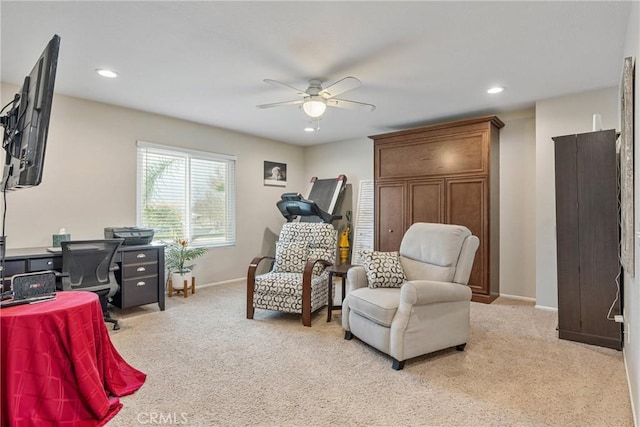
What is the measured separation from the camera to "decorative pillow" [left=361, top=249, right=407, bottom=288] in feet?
10.3

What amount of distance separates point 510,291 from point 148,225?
200 inches

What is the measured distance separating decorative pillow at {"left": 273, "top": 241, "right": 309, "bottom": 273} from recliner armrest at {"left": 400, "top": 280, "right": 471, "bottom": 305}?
5.45ft

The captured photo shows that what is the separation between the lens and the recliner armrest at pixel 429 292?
2.55 meters

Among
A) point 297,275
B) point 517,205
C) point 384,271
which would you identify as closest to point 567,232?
point 517,205

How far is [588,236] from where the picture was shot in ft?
9.83

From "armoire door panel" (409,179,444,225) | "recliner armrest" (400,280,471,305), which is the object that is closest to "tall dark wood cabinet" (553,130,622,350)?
"recliner armrest" (400,280,471,305)

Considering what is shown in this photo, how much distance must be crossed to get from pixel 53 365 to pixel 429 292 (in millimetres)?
2370

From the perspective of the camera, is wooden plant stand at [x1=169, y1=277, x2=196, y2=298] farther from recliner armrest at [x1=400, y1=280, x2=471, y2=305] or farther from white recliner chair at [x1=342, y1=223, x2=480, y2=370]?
recliner armrest at [x1=400, y1=280, x2=471, y2=305]

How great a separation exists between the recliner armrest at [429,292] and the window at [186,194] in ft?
12.1

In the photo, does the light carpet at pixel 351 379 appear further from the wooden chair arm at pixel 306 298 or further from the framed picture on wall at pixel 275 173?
the framed picture on wall at pixel 275 173

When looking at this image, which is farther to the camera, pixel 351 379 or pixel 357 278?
pixel 357 278

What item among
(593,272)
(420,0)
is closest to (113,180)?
(420,0)

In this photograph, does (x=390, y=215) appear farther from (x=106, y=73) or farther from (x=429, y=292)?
(x=106, y=73)

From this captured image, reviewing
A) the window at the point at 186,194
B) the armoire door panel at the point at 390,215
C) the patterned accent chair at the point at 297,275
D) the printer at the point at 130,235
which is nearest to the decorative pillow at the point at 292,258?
the patterned accent chair at the point at 297,275
